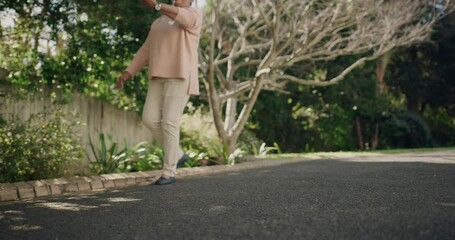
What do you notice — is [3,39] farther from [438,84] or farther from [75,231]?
[438,84]

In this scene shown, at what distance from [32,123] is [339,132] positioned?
11.1m

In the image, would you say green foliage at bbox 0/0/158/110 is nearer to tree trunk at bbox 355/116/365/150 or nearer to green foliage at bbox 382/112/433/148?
tree trunk at bbox 355/116/365/150

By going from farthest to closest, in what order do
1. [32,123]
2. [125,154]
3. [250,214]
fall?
[125,154] → [32,123] → [250,214]

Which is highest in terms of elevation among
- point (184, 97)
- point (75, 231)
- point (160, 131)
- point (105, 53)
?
point (105, 53)

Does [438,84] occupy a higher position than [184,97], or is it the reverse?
[438,84]

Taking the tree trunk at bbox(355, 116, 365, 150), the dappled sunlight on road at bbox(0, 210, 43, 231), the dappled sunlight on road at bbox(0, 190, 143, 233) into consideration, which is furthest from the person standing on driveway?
the tree trunk at bbox(355, 116, 365, 150)

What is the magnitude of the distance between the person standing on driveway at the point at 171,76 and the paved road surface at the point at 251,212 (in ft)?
1.85

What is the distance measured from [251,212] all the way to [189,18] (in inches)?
96.6

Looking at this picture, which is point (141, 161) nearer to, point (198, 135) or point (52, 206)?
point (198, 135)

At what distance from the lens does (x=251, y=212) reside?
3.01 m

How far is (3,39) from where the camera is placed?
7199 mm

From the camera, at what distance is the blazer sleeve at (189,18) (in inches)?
184

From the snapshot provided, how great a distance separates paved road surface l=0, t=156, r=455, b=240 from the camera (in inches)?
97.3

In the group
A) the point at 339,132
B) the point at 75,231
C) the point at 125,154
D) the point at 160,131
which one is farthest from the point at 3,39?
the point at 339,132
